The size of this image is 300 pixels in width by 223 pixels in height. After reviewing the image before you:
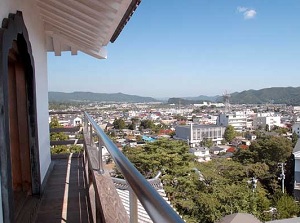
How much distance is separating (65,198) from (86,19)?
1.88 m

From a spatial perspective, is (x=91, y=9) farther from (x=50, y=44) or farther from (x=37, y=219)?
(x=50, y=44)

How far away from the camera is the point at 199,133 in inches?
1812

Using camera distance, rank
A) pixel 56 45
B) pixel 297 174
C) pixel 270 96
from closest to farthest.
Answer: pixel 56 45 < pixel 297 174 < pixel 270 96

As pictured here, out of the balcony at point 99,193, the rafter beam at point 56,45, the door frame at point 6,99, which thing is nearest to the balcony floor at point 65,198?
the balcony at point 99,193

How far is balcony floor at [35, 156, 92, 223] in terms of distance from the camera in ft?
8.49

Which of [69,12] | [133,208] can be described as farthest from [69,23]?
[133,208]

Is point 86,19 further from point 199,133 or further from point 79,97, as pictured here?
point 199,133

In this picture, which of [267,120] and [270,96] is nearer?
[267,120]

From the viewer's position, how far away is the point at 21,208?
2600mm

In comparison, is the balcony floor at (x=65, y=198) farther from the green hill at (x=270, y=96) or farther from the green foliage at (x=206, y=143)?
the green hill at (x=270, y=96)

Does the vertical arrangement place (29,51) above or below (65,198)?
above

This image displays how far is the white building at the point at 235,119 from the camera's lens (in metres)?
59.7

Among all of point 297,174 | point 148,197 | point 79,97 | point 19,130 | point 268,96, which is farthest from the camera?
point 268,96

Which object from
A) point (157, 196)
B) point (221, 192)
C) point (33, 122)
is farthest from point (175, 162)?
point (157, 196)
